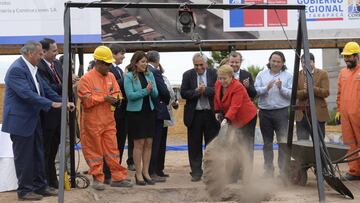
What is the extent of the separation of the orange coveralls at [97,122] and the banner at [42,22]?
17.5 feet

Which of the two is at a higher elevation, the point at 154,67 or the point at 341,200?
the point at 154,67

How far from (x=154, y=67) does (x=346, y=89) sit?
3036mm

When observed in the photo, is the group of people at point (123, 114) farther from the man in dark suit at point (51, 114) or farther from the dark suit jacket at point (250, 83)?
the dark suit jacket at point (250, 83)

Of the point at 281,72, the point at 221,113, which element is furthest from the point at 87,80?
the point at 281,72

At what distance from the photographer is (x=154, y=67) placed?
9953mm

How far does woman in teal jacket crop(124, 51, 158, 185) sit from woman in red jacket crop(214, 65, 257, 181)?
100 cm

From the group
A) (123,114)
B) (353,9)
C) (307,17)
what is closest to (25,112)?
(123,114)

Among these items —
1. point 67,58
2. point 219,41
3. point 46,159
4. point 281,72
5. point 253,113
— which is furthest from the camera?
point 219,41

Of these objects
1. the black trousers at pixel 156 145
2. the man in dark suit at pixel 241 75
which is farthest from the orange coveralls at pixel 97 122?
the man in dark suit at pixel 241 75

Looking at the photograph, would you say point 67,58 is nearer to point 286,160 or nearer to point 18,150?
point 18,150

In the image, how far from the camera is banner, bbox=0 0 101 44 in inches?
551

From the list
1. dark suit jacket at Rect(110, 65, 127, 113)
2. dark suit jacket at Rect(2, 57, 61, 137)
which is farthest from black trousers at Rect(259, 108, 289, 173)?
dark suit jacket at Rect(2, 57, 61, 137)

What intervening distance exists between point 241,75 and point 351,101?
5.70 ft

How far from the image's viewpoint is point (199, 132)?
1002 cm
